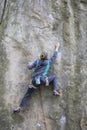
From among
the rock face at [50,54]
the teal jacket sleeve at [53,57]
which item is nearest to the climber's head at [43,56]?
the teal jacket sleeve at [53,57]

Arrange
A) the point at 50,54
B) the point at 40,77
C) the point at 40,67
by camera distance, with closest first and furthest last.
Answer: the point at 40,77 < the point at 40,67 < the point at 50,54

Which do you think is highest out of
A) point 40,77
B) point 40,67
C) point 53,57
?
point 53,57

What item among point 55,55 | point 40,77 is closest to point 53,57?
point 55,55

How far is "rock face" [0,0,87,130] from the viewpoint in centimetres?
1382

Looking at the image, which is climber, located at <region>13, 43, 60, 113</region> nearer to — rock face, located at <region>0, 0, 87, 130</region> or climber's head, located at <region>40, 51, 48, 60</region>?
climber's head, located at <region>40, 51, 48, 60</region>

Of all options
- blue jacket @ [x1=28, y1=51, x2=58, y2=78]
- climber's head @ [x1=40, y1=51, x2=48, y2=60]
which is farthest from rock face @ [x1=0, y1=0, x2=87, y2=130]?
climber's head @ [x1=40, y1=51, x2=48, y2=60]

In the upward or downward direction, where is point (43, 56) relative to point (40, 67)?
upward

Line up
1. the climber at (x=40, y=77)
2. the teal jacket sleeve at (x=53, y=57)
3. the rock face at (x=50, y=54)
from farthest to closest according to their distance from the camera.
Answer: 1. the teal jacket sleeve at (x=53, y=57)
2. the rock face at (x=50, y=54)
3. the climber at (x=40, y=77)

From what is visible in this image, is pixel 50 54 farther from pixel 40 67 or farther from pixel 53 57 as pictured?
pixel 40 67

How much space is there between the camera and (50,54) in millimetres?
14094

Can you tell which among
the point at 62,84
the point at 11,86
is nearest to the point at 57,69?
the point at 62,84

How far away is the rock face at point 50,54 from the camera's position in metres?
13.8

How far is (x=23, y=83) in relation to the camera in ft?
45.8

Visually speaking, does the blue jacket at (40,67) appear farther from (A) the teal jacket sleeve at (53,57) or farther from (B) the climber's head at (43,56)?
(A) the teal jacket sleeve at (53,57)
